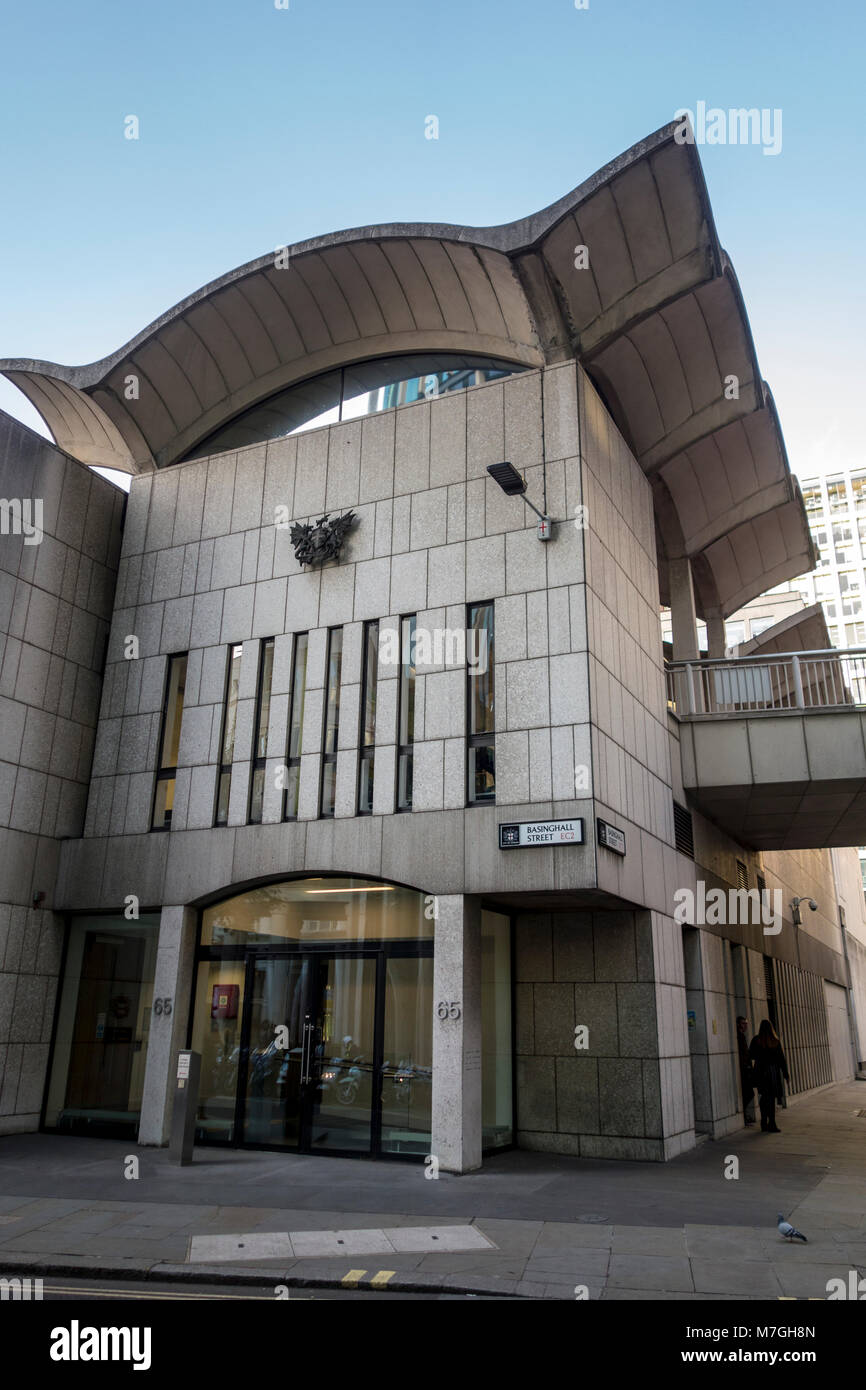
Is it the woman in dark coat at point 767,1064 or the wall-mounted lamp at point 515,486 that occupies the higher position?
the wall-mounted lamp at point 515,486

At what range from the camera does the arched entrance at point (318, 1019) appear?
12.7 m

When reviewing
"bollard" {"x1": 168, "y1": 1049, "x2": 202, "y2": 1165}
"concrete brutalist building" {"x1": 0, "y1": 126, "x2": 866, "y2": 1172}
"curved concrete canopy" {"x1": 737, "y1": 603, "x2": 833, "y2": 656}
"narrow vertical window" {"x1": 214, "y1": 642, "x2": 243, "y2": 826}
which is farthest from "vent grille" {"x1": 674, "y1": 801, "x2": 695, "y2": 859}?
"curved concrete canopy" {"x1": 737, "y1": 603, "x2": 833, "y2": 656}

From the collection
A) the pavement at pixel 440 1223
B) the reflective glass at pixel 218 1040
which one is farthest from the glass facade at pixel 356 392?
the pavement at pixel 440 1223

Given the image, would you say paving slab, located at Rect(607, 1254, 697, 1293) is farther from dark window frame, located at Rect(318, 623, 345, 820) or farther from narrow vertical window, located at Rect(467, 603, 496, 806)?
dark window frame, located at Rect(318, 623, 345, 820)

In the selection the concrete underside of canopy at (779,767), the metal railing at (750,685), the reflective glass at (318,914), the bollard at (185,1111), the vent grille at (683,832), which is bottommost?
the bollard at (185,1111)

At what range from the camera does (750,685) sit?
1819cm

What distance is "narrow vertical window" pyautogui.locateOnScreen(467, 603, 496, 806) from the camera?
1285 centimetres

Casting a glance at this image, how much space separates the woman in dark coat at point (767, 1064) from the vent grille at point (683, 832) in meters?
3.19

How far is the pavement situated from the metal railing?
25.6ft

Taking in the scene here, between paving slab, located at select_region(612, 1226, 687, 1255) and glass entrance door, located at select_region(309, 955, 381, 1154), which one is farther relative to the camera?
glass entrance door, located at select_region(309, 955, 381, 1154)

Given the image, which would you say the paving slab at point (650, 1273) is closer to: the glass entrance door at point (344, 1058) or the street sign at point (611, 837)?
the street sign at point (611, 837)

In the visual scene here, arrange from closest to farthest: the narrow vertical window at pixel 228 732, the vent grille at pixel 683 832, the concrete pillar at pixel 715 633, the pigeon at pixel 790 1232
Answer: the pigeon at pixel 790 1232
the narrow vertical window at pixel 228 732
the vent grille at pixel 683 832
the concrete pillar at pixel 715 633

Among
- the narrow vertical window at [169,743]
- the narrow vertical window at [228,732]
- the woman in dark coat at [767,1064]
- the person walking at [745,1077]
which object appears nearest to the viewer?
the narrow vertical window at [228,732]

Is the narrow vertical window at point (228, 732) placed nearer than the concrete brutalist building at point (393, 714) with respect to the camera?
No
